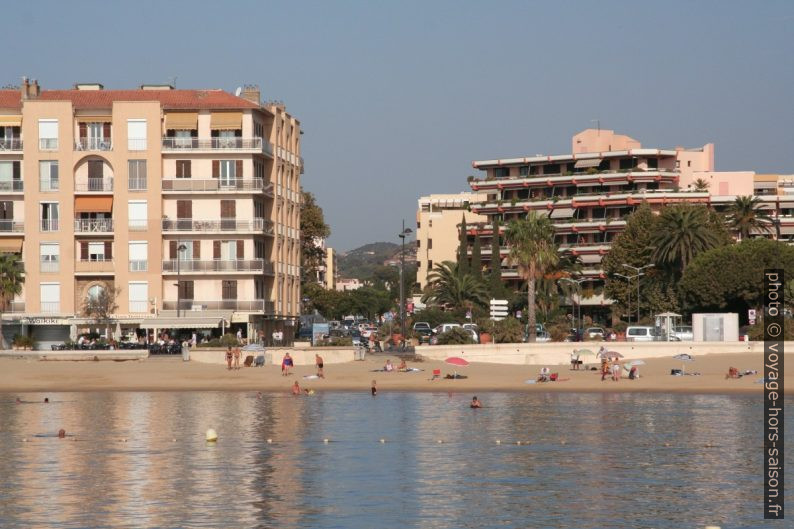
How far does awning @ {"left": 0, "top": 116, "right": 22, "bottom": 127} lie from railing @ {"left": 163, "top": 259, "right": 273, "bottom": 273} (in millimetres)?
14517

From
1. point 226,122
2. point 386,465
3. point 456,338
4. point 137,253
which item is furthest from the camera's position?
point 226,122

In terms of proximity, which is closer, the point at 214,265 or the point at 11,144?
the point at 11,144

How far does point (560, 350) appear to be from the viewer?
74.9 meters

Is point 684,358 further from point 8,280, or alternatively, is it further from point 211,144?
point 8,280

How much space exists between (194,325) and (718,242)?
Answer: 47.4 meters

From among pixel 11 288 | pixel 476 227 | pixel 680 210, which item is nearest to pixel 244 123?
pixel 11 288

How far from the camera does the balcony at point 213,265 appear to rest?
9506 cm

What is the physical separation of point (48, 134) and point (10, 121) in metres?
2.96

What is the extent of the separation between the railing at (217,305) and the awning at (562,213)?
176 feet

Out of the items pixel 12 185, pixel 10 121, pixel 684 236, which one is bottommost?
pixel 684 236

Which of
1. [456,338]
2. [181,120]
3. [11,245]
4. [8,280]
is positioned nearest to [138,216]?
[181,120]

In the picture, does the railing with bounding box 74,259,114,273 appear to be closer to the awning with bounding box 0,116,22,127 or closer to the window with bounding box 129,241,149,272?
the window with bounding box 129,241,149,272

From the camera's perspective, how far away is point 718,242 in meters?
113

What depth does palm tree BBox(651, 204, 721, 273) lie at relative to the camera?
11156cm
